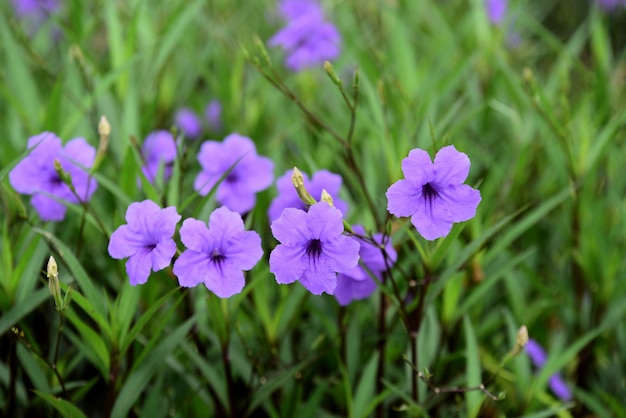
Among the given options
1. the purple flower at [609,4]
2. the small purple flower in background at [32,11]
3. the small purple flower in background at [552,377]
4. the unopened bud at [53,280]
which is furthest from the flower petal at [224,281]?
the purple flower at [609,4]

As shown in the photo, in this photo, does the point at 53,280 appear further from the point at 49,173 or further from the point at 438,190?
the point at 438,190

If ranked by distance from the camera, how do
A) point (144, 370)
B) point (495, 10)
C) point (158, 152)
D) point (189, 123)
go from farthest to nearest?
point (495, 10)
point (189, 123)
point (158, 152)
point (144, 370)

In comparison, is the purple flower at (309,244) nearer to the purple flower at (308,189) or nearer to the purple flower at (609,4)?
the purple flower at (308,189)

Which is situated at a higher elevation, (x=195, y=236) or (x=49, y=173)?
(x=49, y=173)

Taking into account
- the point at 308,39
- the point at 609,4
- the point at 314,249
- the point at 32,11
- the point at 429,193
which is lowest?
the point at 314,249

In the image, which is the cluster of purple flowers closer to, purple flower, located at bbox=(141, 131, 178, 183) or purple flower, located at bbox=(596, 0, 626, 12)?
purple flower, located at bbox=(141, 131, 178, 183)

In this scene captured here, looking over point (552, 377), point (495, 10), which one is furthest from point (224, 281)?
point (495, 10)
